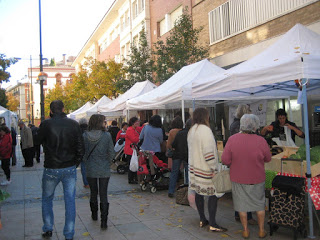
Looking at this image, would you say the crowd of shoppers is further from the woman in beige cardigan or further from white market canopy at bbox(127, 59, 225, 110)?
white market canopy at bbox(127, 59, 225, 110)

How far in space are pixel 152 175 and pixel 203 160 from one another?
11.2ft

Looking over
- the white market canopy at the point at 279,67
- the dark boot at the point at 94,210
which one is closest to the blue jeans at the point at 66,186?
the dark boot at the point at 94,210

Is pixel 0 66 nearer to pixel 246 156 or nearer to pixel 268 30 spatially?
pixel 268 30

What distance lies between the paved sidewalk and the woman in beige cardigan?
1.62 feet

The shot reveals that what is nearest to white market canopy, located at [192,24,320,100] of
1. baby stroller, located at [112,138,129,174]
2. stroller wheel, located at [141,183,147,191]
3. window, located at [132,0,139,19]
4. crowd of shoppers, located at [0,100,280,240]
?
crowd of shoppers, located at [0,100,280,240]

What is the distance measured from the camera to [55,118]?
4605 millimetres

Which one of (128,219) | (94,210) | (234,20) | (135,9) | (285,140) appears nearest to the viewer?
(94,210)

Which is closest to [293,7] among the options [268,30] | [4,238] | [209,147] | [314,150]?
[268,30]

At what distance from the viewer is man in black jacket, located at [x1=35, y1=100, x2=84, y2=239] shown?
14.8ft

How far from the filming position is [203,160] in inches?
189

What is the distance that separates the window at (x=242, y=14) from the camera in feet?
36.9

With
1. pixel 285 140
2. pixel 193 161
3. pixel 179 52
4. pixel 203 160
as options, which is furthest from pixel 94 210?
pixel 179 52

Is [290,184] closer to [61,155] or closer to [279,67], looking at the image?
[279,67]

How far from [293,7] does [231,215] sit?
7.85 meters
